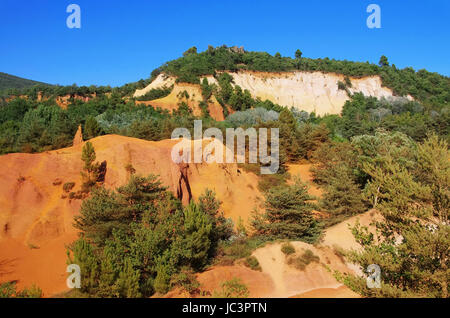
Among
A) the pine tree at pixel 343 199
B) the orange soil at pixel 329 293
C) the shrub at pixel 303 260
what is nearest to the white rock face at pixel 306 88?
the pine tree at pixel 343 199

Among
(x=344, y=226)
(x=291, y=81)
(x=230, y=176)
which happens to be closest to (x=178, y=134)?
(x=230, y=176)

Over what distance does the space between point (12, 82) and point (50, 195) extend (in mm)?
115281

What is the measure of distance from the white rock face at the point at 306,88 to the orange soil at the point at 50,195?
47456 mm

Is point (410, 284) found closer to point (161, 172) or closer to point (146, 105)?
point (161, 172)

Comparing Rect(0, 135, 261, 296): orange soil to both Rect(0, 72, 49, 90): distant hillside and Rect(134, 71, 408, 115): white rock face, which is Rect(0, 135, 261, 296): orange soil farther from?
Rect(0, 72, 49, 90): distant hillside

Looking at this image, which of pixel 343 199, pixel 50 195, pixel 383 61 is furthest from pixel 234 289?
pixel 383 61

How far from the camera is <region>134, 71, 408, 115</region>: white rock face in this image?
221ft

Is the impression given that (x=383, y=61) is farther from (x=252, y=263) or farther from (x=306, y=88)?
(x=252, y=263)

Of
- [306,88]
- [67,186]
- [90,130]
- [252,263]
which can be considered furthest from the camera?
[306,88]

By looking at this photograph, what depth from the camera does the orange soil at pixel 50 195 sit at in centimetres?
1366

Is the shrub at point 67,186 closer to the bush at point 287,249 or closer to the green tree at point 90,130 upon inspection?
the green tree at point 90,130

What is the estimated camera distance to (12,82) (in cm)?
10825
